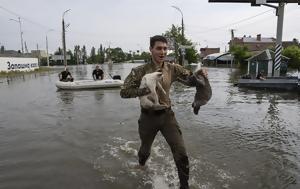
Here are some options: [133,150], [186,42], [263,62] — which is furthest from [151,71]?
[186,42]

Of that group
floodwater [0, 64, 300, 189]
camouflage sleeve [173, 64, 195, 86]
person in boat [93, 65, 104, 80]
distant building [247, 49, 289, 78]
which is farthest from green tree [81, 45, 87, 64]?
camouflage sleeve [173, 64, 195, 86]

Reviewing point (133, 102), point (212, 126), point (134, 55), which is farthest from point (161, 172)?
point (134, 55)

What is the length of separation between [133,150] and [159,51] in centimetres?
318

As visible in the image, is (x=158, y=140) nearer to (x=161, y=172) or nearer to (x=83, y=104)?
(x=161, y=172)

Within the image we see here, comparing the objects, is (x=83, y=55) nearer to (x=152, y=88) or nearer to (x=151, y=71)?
(x=151, y=71)

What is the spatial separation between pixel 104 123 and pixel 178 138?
233 inches

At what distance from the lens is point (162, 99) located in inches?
181

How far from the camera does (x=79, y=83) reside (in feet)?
70.2

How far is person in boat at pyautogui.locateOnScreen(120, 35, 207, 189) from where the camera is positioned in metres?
4.51

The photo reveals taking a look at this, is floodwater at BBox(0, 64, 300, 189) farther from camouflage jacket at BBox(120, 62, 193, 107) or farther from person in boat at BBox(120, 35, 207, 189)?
camouflage jacket at BBox(120, 62, 193, 107)

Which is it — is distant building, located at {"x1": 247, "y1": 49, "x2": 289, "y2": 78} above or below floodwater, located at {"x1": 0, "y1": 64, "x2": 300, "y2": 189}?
above

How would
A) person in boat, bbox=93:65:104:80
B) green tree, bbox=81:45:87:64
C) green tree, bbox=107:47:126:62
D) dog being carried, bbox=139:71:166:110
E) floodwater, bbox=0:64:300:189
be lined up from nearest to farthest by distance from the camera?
dog being carried, bbox=139:71:166:110 < floodwater, bbox=0:64:300:189 < person in boat, bbox=93:65:104:80 < green tree, bbox=81:45:87:64 < green tree, bbox=107:47:126:62

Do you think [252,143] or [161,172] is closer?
[161,172]

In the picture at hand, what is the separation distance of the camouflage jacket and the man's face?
12 centimetres
